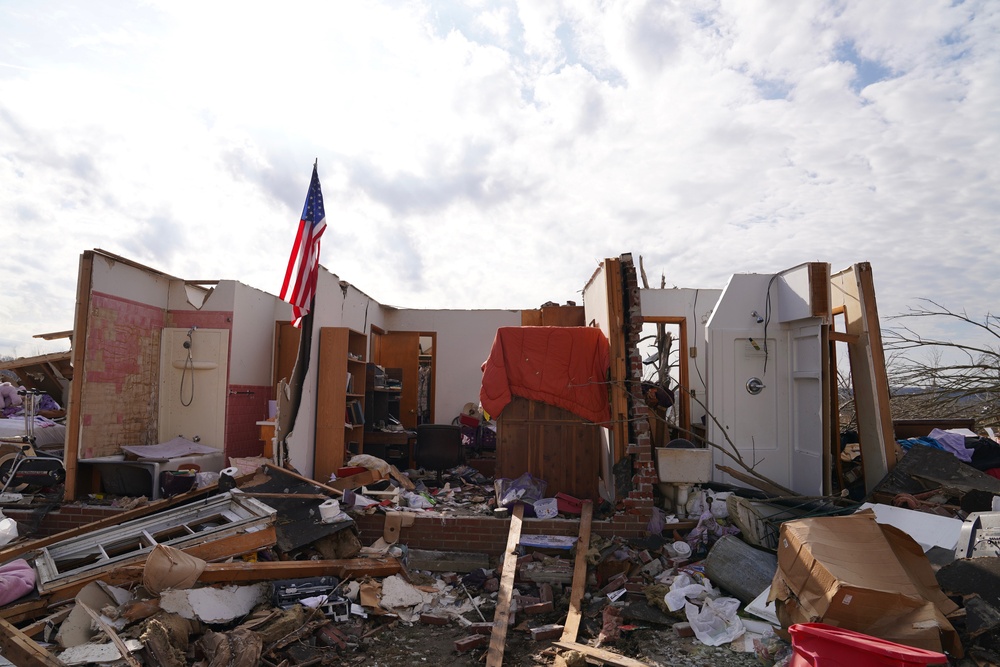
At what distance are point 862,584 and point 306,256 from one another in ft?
20.5

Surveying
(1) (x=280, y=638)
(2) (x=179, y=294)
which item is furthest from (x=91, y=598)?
(2) (x=179, y=294)

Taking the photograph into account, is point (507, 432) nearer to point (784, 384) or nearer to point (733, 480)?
point (733, 480)

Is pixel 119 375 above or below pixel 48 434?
above

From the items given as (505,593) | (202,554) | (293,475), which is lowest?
(505,593)

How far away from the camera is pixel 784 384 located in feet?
25.6

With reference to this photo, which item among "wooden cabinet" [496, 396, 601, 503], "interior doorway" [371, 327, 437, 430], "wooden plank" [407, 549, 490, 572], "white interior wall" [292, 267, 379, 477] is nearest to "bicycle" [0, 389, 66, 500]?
"white interior wall" [292, 267, 379, 477]

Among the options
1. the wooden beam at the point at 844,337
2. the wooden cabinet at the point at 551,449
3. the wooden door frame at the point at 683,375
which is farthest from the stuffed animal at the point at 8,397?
the wooden beam at the point at 844,337

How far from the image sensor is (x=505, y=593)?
505cm

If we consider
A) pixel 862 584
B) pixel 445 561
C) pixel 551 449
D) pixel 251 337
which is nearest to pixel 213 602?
pixel 445 561

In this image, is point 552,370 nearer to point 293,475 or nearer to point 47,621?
point 293,475

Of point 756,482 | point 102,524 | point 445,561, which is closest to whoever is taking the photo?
point 102,524

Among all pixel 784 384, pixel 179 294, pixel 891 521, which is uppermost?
pixel 179 294

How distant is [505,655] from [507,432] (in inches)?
115

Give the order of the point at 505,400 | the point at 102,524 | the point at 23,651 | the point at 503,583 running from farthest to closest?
the point at 505,400, the point at 102,524, the point at 503,583, the point at 23,651
